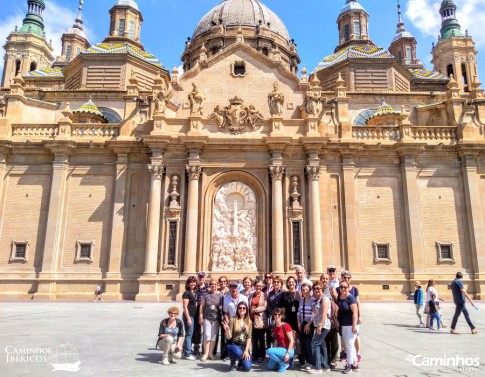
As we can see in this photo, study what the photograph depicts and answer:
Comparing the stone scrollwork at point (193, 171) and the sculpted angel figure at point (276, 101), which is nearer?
the stone scrollwork at point (193, 171)

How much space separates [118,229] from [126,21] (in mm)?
31591

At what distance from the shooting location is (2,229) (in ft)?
91.7

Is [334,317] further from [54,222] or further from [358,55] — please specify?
[358,55]

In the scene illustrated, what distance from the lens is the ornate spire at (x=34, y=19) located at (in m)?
62.9

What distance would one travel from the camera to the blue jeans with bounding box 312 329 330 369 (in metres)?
8.79

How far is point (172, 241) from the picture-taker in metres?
27.0

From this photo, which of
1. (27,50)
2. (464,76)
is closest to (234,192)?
(464,76)

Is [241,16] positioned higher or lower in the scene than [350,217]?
higher

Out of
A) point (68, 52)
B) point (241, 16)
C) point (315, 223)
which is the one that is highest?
point (68, 52)

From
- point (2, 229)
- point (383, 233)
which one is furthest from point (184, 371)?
point (2, 229)

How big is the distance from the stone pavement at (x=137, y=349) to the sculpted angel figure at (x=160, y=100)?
1669 cm

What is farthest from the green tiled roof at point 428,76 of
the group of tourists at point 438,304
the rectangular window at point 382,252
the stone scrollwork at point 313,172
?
the group of tourists at point 438,304

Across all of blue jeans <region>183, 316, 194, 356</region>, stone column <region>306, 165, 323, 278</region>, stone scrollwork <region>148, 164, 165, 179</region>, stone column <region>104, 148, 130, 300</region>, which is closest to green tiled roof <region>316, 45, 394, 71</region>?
stone column <region>306, 165, 323, 278</region>

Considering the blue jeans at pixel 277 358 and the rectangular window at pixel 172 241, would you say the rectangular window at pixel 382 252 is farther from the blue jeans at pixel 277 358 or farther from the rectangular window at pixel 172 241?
the blue jeans at pixel 277 358
